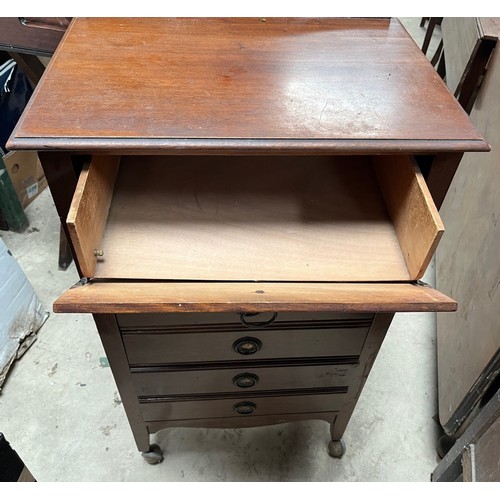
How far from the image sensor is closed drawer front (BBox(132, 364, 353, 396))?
2.83ft

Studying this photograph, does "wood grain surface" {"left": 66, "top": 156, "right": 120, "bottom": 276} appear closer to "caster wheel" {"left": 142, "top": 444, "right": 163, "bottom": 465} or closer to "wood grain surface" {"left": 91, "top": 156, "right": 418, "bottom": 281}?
"wood grain surface" {"left": 91, "top": 156, "right": 418, "bottom": 281}

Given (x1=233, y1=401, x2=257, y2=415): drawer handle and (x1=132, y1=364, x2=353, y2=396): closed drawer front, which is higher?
(x1=132, y1=364, x2=353, y2=396): closed drawer front

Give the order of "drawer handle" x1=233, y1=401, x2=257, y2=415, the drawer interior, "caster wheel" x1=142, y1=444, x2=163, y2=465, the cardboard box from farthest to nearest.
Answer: the cardboard box
"caster wheel" x1=142, y1=444, x2=163, y2=465
"drawer handle" x1=233, y1=401, x2=257, y2=415
the drawer interior

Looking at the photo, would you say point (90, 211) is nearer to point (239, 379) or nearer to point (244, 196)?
point (244, 196)

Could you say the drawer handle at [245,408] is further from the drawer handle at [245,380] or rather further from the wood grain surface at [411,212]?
the wood grain surface at [411,212]

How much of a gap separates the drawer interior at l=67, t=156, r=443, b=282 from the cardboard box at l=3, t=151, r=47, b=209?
903 millimetres

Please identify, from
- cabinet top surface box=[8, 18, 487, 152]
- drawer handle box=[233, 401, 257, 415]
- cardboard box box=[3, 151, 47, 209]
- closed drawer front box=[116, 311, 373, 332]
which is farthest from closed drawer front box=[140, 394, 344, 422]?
cardboard box box=[3, 151, 47, 209]

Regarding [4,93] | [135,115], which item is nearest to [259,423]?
[135,115]

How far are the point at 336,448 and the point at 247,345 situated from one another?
0.53 metres

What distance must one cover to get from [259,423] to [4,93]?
1387mm

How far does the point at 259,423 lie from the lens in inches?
40.8

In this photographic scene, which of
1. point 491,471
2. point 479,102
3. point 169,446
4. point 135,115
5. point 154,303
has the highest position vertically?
point 135,115
